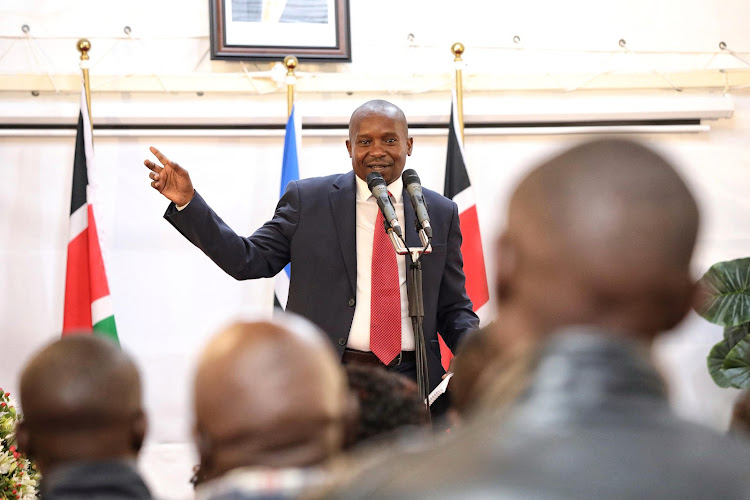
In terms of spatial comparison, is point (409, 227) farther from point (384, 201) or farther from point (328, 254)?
point (384, 201)

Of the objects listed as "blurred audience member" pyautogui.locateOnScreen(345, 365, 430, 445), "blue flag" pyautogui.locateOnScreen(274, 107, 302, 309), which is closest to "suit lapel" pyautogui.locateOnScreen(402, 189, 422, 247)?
A: "blue flag" pyautogui.locateOnScreen(274, 107, 302, 309)

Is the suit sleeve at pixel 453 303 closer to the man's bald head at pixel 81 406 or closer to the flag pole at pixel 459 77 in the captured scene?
the flag pole at pixel 459 77

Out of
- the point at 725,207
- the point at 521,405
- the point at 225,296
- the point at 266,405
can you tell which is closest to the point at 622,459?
the point at 521,405

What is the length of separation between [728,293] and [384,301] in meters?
2.35

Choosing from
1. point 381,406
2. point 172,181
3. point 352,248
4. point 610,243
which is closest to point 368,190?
point 352,248

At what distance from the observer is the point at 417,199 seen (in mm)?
3068

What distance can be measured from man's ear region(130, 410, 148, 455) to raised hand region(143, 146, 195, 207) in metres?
1.93

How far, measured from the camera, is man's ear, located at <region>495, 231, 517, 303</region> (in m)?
0.87

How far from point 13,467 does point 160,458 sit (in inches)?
82.6

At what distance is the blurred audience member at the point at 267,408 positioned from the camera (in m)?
0.92

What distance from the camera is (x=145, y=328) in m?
5.43

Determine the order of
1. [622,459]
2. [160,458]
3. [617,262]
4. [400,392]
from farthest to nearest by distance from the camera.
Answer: [160,458] < [400,392] < [617,262] < [622,459]

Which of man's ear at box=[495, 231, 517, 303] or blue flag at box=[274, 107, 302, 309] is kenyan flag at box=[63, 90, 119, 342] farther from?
man's ear at box=[495, 231, 517, 303]

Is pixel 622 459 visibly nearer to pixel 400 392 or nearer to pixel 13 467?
pixel 400 392
